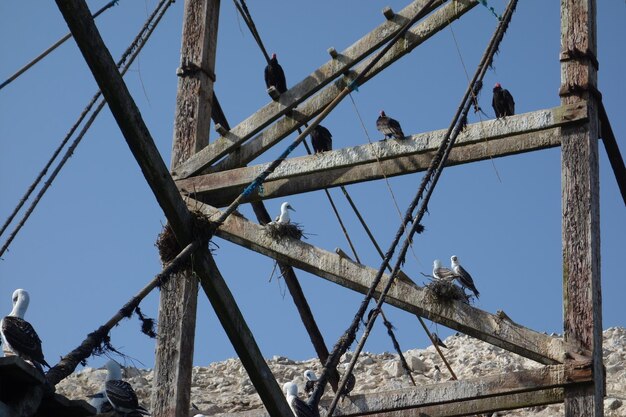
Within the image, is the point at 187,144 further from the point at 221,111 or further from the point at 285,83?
the point at 285,83

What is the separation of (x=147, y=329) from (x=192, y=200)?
2.64m

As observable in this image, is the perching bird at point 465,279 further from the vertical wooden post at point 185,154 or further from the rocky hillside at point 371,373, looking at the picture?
the vertical wooden post at point 185,154

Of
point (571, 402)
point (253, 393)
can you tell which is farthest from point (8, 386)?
point (253, 393)

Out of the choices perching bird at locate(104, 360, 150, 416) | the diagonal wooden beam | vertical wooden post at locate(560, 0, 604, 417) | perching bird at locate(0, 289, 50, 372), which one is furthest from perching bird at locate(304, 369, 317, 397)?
the diagonal wooden beam

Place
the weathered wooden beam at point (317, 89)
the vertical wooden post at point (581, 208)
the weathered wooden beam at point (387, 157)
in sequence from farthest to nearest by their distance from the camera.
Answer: the weathered wooden beam at point (317, 89), the weathered wooden beam at point (387, 157), the vertical wooden post at point (581, 208)

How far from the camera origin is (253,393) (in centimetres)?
1891

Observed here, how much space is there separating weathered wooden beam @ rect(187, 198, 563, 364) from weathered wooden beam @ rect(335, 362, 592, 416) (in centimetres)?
15

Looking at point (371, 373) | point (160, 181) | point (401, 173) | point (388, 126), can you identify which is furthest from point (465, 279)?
point (160, 181)

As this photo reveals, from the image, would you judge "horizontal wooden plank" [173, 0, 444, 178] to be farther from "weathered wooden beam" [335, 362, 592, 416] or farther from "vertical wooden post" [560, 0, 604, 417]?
"weathered wooden beam" [335, 362, 592, 416]

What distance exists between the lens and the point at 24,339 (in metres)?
11.0

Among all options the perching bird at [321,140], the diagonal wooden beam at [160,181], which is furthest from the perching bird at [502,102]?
the diagonal wooden beam at [160,181]

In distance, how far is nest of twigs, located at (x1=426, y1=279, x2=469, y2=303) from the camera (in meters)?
9.45

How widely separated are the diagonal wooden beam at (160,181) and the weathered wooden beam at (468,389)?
2.10 metres

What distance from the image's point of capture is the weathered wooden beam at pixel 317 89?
10141 mm
